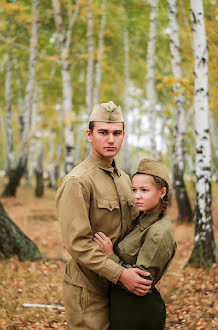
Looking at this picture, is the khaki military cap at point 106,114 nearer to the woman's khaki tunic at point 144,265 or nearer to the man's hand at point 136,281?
the woman's khaki tunic at point 144,265

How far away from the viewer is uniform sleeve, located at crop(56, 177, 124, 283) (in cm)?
232

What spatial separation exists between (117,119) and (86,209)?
2.34ft

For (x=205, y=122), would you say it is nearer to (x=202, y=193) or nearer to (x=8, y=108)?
(x=202, y=193)

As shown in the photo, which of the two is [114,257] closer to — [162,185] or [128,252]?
[128,252]

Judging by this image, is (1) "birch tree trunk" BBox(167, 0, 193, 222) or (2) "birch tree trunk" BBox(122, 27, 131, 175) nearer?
(1) "birch tree trunk" BBox(167, 0, 193, 222)

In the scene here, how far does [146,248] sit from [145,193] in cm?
40

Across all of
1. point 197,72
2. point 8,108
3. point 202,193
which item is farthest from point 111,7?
point 202,193

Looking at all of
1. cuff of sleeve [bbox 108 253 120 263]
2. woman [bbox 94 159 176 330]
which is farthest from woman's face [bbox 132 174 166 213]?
cuff of sleeve [bbox 108 253 120 263]

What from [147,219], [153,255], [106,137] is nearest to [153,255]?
[153,255]

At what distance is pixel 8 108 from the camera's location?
1841cm

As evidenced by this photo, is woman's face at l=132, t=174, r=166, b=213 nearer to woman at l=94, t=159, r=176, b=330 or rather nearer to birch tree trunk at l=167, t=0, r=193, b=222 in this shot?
woman at l=94, t=159, r=176, b=330

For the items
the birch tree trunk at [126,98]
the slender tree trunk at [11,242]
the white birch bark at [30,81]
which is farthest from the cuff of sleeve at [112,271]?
the birch tree trunk at [126,98]

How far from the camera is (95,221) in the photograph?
251 cm

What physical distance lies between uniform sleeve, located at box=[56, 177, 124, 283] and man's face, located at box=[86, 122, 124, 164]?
0.33 meters
